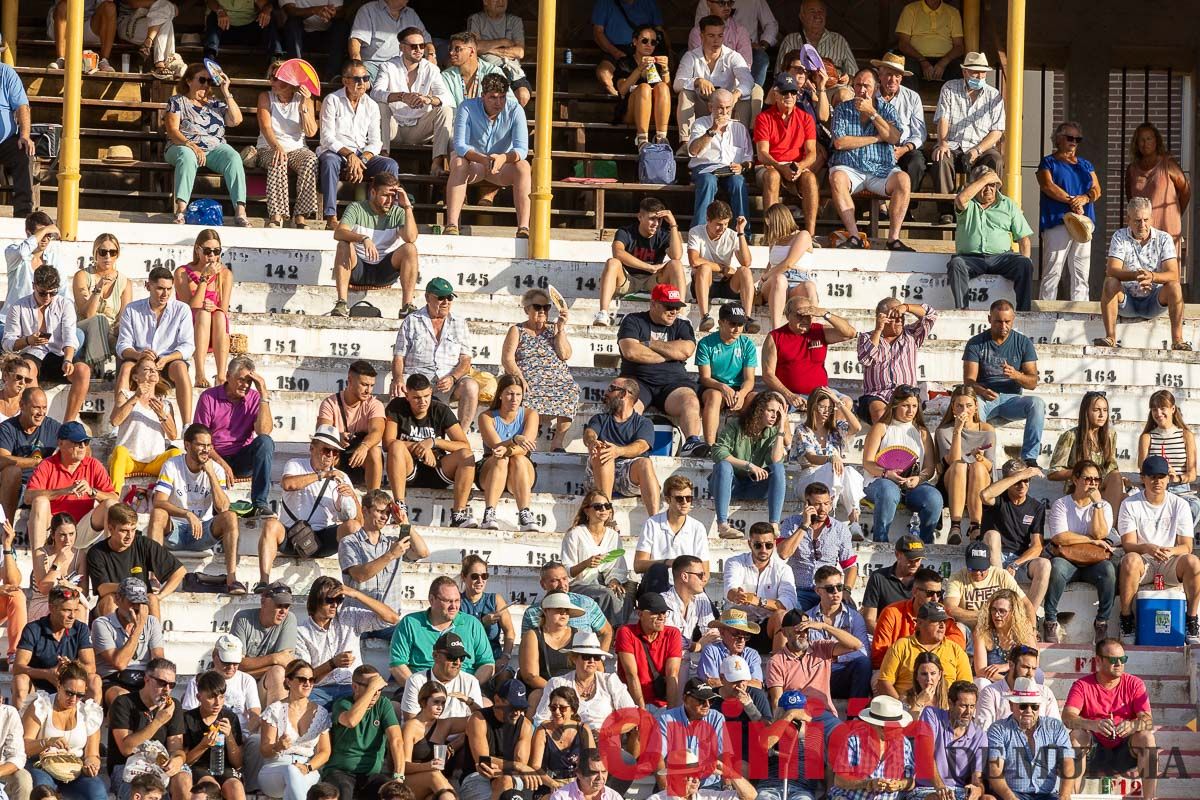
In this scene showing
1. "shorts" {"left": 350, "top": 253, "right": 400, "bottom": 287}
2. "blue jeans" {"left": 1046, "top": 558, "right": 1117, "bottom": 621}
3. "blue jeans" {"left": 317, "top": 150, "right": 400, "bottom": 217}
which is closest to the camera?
"blue jeans" {"left": 1046, "top": 558, "right": 1117, "bottom": 621}

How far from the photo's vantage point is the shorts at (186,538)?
52.0 feet

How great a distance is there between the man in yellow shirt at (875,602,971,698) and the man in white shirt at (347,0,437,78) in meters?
7.92

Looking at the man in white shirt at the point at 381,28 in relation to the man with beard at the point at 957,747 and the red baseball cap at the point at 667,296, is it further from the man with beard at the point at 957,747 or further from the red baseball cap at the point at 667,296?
the man with beard at the point at 957,747

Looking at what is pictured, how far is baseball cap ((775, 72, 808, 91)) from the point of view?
20.2m

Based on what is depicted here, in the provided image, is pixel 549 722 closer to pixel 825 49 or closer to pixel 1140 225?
pixel 1140 225

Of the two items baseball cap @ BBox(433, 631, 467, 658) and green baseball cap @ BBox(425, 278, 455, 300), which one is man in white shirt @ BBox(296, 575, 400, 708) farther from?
green baseball cap @ BBox(425, 278, 455, 300)

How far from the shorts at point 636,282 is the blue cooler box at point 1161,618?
4.70 meters

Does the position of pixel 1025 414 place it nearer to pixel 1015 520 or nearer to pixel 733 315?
pixel 1015 520

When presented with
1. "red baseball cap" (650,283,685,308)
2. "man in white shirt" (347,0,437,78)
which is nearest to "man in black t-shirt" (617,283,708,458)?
"red baseball cap" (650,283,685,308)

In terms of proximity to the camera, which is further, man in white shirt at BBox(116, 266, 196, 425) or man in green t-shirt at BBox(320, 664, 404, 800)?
man in white shirt at BBox(116, 266, 196, 425)

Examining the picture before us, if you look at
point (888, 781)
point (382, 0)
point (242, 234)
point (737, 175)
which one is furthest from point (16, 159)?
point (888, 781)

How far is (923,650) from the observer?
599 inches

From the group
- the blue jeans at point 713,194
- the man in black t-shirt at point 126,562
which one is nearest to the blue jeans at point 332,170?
the blue jeans at point 713,194

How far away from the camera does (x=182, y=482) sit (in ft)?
52.5
